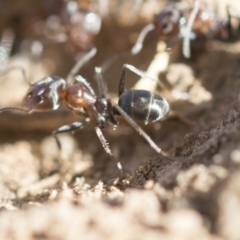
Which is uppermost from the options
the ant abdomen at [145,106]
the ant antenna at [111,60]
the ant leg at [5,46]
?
the ant abdomen at [145,106]

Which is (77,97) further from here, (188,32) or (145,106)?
(188,32)

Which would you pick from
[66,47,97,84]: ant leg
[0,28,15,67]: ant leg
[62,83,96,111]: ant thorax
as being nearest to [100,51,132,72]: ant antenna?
[66,47,97,84]: ant leg

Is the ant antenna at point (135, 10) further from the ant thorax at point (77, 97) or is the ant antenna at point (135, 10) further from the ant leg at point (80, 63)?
the ant thorax at point (77, 97)

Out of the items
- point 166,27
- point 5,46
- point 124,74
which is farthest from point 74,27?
point 124,74

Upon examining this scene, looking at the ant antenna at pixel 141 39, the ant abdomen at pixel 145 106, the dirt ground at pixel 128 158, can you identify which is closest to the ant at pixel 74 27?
the dirt ground at pixel 128 158

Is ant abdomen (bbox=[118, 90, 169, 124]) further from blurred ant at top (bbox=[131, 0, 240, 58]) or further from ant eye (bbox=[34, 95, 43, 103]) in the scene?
blurred ant at top (bbox=[131, 0, 240, 58])

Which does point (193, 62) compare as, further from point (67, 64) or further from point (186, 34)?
point (67, 64)

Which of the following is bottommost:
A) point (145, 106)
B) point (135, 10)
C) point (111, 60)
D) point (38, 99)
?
point (38, 99)
